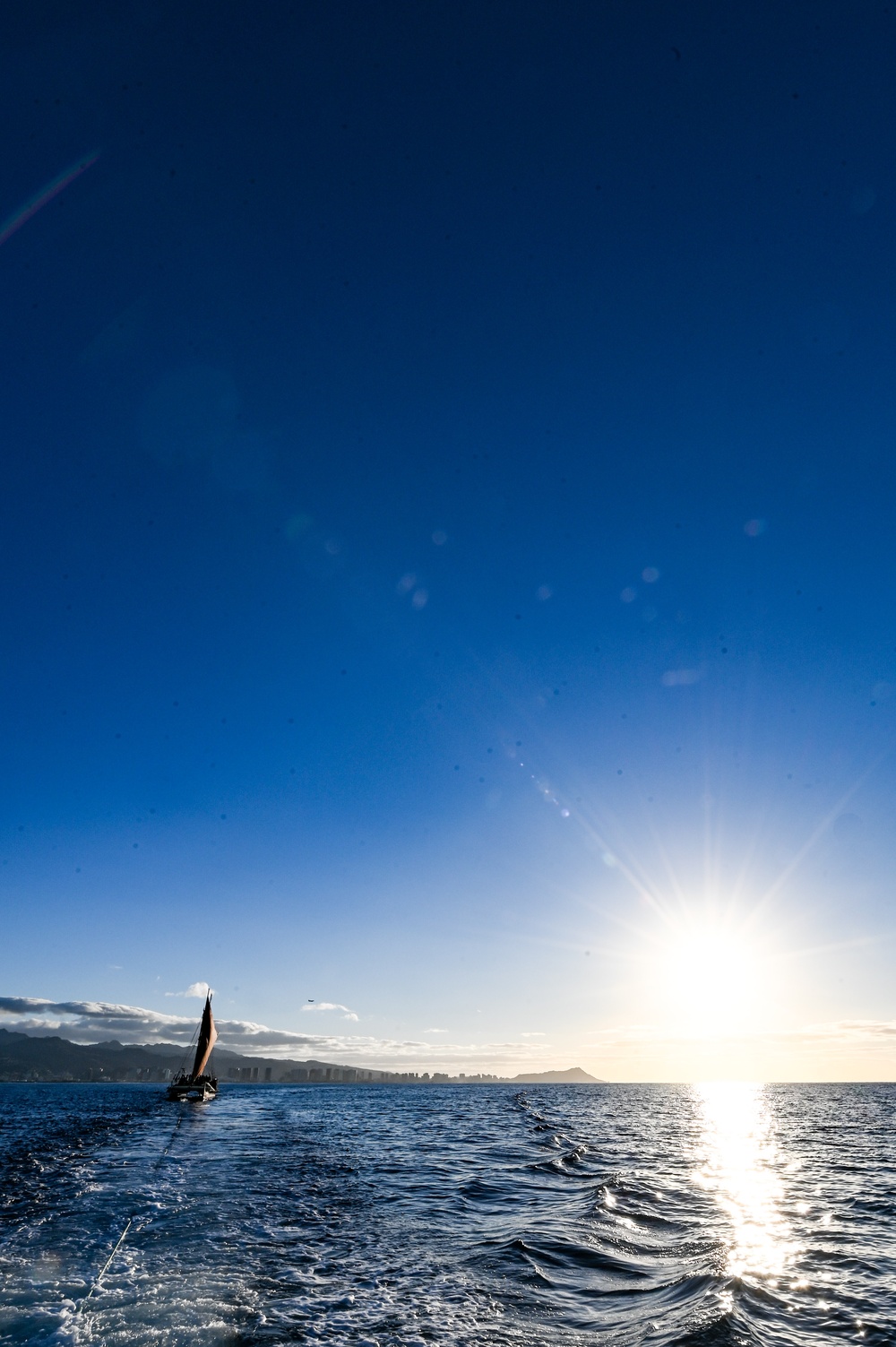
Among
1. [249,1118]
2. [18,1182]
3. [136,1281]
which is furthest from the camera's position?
[249,1118]

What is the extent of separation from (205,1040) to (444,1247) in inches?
3015

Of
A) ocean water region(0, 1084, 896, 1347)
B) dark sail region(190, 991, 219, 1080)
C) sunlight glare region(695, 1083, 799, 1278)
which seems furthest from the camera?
dark sail region(190, 991, 219, 1080)

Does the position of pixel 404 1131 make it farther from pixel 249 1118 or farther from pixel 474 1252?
pixel 474 1252

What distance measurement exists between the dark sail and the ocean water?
47075 mm

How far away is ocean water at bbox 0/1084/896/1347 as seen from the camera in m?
12.0

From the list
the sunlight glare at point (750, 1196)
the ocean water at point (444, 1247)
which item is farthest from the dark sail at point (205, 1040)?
the sunlight glare at point (750, 1196)

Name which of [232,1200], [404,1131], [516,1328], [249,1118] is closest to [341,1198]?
[232,1200]

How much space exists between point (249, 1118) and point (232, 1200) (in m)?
47.5

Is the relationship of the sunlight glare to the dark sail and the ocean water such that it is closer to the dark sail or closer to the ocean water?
the ocean water

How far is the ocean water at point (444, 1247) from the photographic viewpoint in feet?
39.3

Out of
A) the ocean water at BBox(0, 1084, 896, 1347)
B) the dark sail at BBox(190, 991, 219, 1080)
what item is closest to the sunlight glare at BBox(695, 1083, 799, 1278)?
the ocean water at BBox(0, 1084, 896, 1347)

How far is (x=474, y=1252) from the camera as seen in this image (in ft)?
55.3

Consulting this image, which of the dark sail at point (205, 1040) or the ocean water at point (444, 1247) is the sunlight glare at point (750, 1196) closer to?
the ocean water at point (444, 1247)

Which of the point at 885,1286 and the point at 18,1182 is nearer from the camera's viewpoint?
the point at 885,1286
